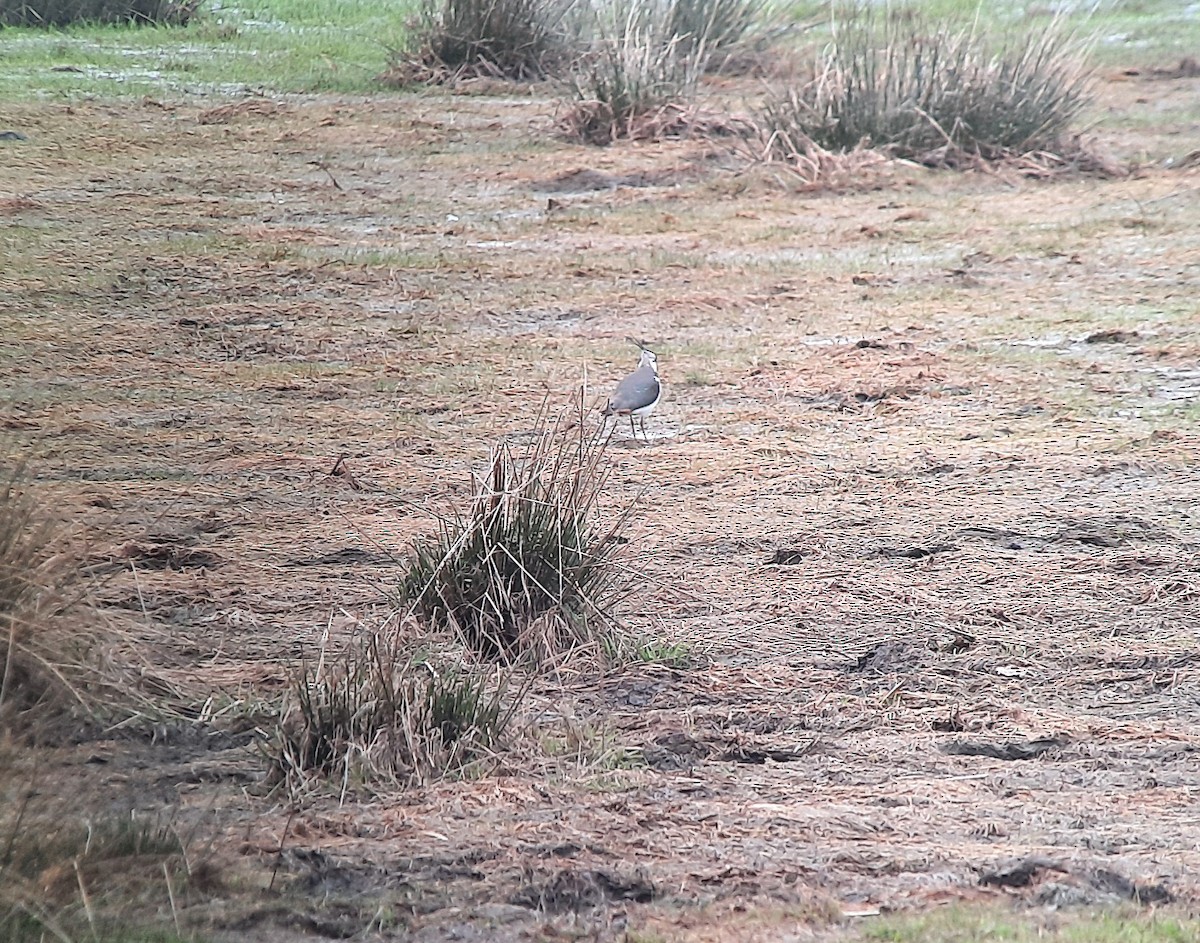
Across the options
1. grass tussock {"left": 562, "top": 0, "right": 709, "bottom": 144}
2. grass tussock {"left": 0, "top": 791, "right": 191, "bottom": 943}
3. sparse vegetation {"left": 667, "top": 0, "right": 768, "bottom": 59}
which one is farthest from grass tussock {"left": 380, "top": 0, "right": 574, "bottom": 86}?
grass tussock {"left": 0, "top": 791, "right": 191, "bottom": 943}

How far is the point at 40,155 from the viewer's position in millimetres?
9406

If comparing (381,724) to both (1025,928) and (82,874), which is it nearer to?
(82,874)

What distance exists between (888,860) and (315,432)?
11.2ft

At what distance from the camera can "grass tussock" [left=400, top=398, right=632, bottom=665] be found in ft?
13.3

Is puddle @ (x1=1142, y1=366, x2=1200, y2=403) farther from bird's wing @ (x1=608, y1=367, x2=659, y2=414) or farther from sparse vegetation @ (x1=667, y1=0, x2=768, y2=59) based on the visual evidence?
sparse vegetation @ (x1=667, y1=0, x2=768, y2=59)

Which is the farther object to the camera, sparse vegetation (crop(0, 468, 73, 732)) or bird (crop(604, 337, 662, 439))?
bird (crop(604, 337, 662, 439))

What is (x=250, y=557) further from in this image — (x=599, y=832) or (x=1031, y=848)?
(x=1031, y=848)

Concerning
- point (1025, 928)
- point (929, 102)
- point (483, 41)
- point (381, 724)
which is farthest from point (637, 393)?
point (483, 41)

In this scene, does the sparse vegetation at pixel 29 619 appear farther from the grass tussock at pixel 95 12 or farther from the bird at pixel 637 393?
the grass tussock at pixel 95 12

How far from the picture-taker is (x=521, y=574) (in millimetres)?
4066

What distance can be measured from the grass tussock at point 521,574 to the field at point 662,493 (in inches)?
6.7

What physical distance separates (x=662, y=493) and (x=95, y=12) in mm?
5293

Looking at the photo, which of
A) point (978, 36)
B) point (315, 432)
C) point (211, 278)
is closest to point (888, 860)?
point (315, 432)

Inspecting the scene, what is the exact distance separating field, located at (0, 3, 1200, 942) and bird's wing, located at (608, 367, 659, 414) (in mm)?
195
